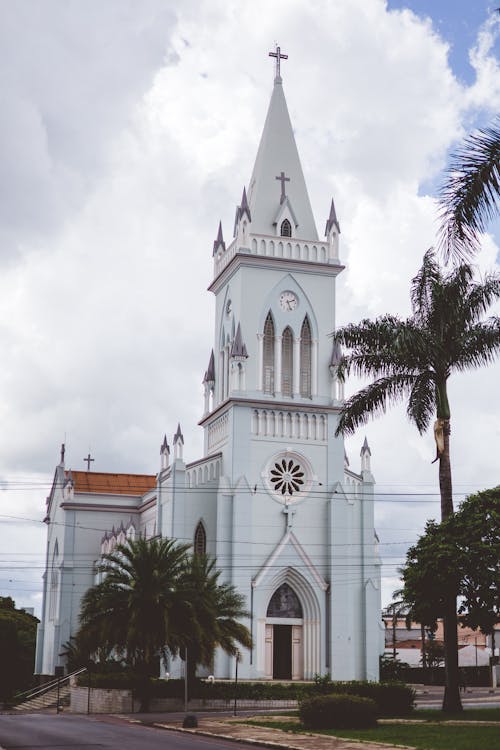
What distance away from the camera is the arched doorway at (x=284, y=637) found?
2042 inches

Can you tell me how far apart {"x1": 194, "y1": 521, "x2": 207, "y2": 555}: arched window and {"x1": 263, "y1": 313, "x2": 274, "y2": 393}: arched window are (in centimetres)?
766

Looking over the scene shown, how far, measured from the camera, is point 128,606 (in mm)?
39406

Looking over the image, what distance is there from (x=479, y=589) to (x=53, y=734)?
40.9 feet

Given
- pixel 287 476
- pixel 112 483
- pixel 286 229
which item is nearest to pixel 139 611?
pixel 287 476

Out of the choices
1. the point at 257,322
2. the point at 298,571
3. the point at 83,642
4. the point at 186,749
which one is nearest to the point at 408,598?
the point at 186,749

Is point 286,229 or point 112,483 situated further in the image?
point 112,483

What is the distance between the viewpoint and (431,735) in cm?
2488

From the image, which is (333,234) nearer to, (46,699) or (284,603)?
(284,603)

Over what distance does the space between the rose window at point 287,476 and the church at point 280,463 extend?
6 centimetres

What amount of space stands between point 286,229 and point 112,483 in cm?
2489

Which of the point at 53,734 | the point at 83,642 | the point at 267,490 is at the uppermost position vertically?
the point at 267,490

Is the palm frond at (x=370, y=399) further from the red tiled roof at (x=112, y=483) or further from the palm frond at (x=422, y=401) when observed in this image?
the red tiled roof at (x=112, y=483)

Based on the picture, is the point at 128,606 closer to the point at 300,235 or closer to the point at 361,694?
the point at 361,694

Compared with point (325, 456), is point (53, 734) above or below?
below
